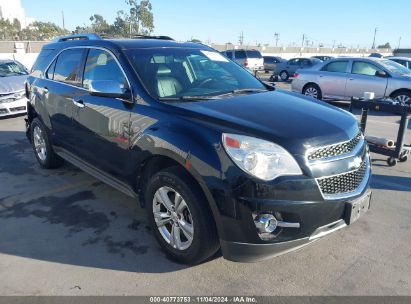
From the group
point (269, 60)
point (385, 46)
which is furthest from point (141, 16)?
point (385, 46)

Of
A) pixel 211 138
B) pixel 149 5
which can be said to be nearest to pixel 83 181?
pixel 211 138

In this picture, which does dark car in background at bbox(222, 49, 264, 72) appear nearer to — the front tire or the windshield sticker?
the windshield sticker

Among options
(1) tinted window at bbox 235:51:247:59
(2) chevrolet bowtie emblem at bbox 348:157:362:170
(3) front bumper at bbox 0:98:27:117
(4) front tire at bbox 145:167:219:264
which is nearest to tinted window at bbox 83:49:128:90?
(4) front tire at bbox 145:167:219:264

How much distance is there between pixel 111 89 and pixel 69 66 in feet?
4.93

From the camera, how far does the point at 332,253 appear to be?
3.38 m

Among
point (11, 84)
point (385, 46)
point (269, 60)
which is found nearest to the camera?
point (11, 84)

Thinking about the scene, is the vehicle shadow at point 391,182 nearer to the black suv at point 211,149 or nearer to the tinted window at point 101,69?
the black suv at point 211,149

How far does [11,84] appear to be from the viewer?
9.77 meters

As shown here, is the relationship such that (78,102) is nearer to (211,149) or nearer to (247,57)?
(211,149)

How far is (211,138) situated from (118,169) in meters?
1.40

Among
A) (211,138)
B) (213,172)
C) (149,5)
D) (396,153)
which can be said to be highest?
(149,5)

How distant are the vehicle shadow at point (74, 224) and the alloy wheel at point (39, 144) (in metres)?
0.26

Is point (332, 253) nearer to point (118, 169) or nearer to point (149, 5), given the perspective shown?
point (118, 169)

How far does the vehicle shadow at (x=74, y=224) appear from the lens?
10.9 feet
